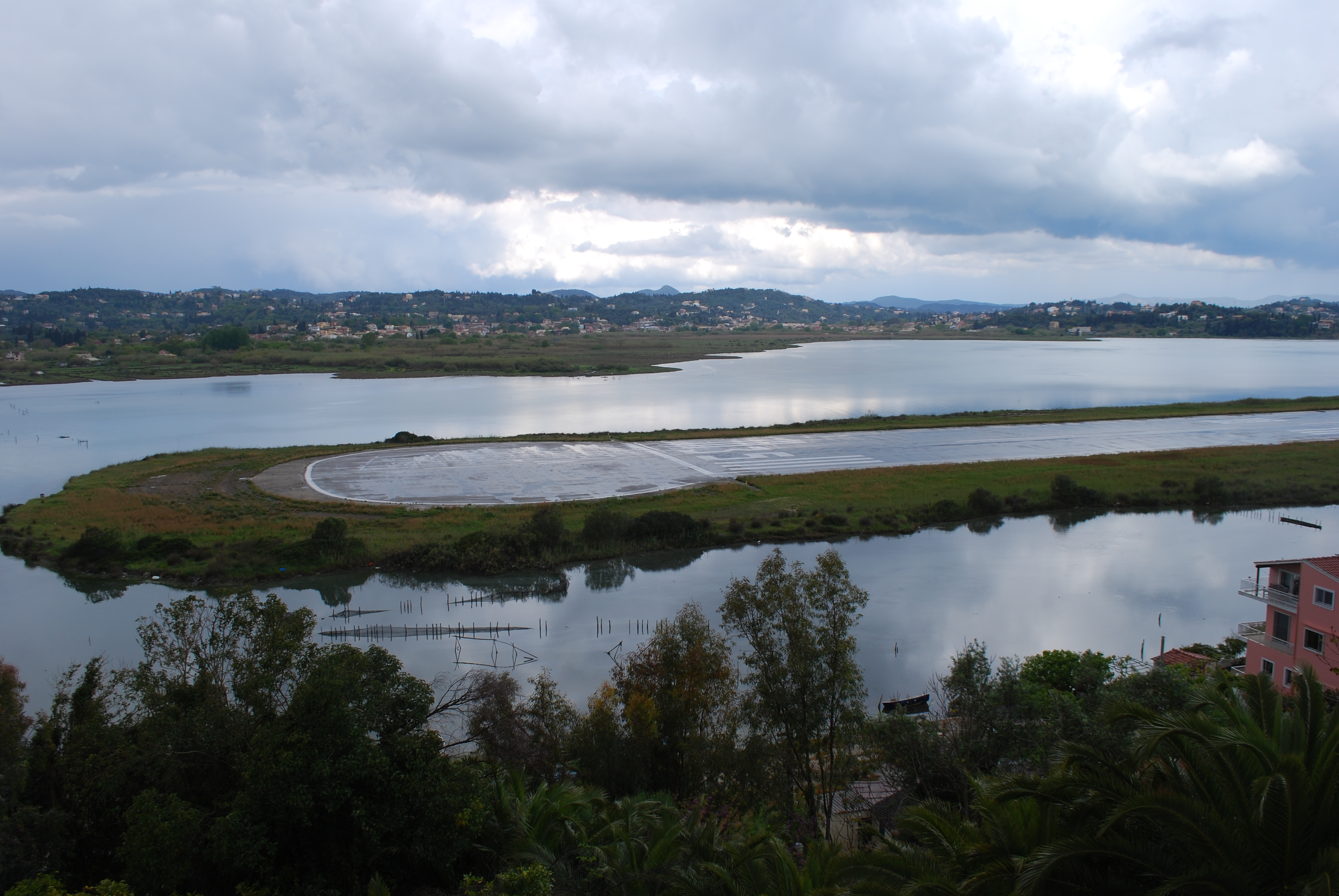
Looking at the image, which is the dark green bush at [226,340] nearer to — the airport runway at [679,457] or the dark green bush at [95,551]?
the airport runway at [679,457]

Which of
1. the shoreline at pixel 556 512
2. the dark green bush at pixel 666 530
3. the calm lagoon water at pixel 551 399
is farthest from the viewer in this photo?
the calm lagoon water at pixel 551 399

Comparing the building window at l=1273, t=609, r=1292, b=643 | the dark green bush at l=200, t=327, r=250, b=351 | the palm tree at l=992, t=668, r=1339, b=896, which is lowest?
the building window at l=1273, t=609, r=1292, b=643

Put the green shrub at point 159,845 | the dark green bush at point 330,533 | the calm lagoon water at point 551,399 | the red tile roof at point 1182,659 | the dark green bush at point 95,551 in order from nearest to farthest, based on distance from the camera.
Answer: the green shrub at point 159,845 → the red tile roof at point 1182,659 → the dark green bush at point 95,551 → the dark green bush at point 330,533 → the calm lagoon water at point 551,399

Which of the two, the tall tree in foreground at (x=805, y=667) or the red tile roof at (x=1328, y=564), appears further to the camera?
the red tile roof at (x=1328, y=564)

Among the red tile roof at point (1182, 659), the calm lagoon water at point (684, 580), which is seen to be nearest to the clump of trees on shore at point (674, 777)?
the red tile roof at point (1182, 659)

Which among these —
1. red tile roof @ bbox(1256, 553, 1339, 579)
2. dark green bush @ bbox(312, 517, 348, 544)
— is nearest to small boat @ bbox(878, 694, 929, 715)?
red tile roof @ bbox(1256, 553, 1339, 579)

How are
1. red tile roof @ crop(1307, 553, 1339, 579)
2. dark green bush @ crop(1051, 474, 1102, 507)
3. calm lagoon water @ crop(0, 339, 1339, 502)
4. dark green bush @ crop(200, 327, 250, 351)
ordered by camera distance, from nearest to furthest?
red tile roof @ crop(1307, 553, 1339, 579) < dark green bush @ crop(1051, 474, 1102, 507) < calm lagoon water @ crop(0, 339, 1339, 502) < dark green bush @ crop(200, 327, 250, 351)

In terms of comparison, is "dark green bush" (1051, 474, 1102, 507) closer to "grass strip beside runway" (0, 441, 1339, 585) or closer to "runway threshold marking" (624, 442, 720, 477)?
"grass strip beside runway" (0, 441, 1339, 585)
